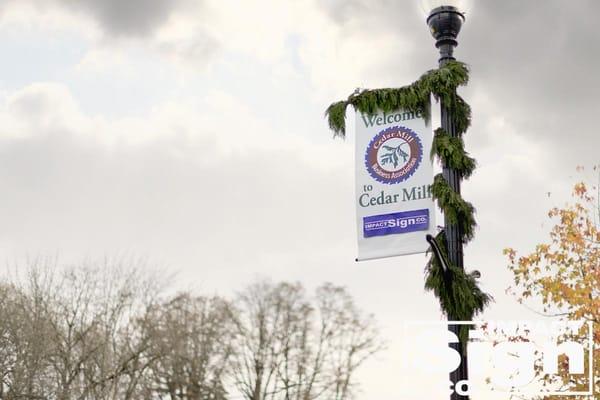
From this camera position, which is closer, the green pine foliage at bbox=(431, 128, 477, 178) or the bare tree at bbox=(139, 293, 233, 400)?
the green pine foliage at bbox=(431, 128, 477, 178)

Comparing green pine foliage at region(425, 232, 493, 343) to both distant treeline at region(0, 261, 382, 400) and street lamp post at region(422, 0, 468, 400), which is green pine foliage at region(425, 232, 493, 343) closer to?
street lamp post at region(422, 0, 468, 400)

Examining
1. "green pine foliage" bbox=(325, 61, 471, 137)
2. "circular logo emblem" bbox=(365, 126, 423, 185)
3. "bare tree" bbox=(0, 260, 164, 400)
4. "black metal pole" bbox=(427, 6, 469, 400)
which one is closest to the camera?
"circular logo emblem" bbox=(365, 126, 423, 185)

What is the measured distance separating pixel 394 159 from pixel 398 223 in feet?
2.39

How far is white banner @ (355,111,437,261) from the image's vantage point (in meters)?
9.51

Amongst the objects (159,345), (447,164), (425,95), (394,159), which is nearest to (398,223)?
(394,159)

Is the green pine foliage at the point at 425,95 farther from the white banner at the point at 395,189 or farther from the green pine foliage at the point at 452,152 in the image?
the green pine foliage at the point at 452,152

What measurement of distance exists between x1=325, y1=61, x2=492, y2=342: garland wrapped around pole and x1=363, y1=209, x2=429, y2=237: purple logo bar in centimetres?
23

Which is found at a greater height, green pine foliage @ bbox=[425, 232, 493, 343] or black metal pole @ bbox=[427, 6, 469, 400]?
black metal pole @ bbox=[427, 6, 469, 400]

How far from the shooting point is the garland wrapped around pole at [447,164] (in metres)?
9.67

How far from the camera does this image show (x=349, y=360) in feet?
133

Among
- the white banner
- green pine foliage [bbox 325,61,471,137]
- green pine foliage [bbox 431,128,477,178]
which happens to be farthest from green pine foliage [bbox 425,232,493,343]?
green pine foliage [bbox 325,61,471,137]

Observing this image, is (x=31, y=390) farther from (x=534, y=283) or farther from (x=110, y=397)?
(x=534, y=283)

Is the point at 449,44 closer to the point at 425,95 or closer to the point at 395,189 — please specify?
the point at 425,95

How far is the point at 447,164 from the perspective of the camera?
32.3 feet
